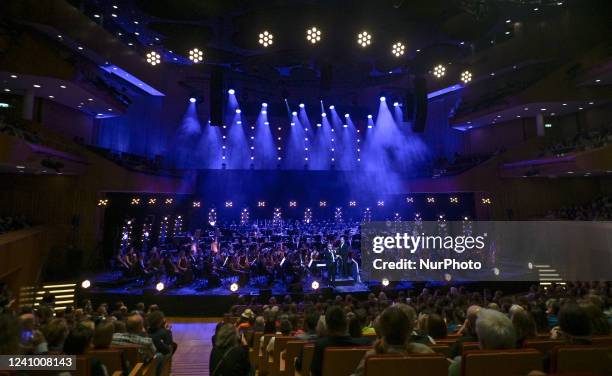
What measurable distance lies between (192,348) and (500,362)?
23.6ft

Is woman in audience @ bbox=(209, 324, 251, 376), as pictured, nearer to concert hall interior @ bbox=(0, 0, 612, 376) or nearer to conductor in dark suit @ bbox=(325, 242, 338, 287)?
concert hall interior @ bbox=(0, 0, 612, 376)

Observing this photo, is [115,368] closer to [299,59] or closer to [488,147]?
[299,59]

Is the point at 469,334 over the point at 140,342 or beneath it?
over

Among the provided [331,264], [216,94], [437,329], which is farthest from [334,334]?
[216,94]

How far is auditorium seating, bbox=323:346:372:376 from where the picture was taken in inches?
104

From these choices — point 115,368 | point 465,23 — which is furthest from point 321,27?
point 115,368

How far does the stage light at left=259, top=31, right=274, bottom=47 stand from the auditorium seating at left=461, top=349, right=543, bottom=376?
1333cm

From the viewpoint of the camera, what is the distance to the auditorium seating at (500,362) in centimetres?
226

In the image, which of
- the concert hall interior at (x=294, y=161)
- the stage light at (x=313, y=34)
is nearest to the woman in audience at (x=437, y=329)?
the concert hall interior at (x=294, y=161)

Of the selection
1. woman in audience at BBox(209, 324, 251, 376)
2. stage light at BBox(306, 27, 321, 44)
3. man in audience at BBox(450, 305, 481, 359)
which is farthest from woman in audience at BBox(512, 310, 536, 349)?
stage light at BBox(306, 27, 321, 44)

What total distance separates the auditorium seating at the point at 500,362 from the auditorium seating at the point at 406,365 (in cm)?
15

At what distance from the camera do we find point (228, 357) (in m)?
A: 3.00

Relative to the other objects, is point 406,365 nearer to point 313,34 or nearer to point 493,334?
point 493,334

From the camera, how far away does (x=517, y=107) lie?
18.2 metres
